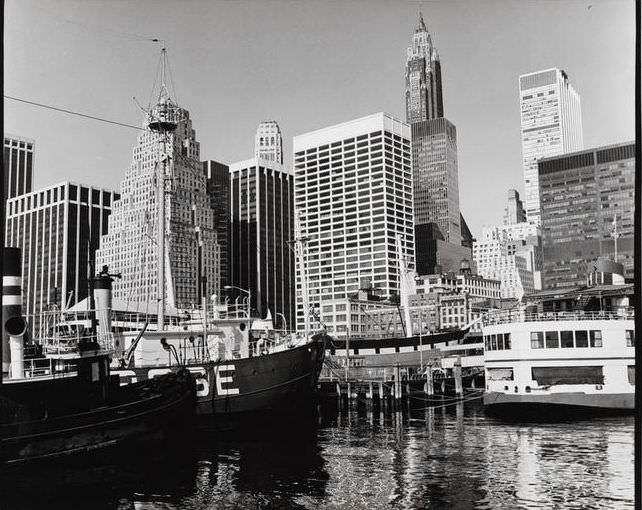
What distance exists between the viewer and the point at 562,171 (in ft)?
260

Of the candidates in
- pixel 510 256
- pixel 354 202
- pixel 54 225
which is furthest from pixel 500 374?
pixel 510 256

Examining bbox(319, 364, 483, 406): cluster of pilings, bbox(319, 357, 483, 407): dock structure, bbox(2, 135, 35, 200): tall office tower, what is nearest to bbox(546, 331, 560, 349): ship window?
bbox(319, 357, 483, 407): dock structure

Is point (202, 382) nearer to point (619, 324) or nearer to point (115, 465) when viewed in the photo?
point (115, 465)

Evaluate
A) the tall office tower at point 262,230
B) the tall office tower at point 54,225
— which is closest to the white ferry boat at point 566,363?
the tall office tower at point 54,225

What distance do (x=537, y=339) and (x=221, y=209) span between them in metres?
82.3

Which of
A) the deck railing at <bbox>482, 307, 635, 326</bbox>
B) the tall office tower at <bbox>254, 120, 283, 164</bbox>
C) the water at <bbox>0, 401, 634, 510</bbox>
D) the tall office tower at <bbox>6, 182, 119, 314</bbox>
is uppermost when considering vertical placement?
the tall office tower at <bbox>254, 120, 283, 164</bbox>

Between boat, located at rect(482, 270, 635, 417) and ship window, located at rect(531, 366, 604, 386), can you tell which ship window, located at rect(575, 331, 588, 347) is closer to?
boat, located at rect(482, 270, 635, 417)

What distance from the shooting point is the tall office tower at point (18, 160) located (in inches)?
556

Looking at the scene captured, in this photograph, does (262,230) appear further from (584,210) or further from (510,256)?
(510,256)

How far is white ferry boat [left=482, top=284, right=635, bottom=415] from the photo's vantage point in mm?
29922

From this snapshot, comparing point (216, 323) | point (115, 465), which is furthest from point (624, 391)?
point (115, 465)

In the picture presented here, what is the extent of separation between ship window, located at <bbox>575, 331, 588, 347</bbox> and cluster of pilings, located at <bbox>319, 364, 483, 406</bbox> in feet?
45.1

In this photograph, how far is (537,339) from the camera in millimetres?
31141

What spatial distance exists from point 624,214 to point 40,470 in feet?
228
